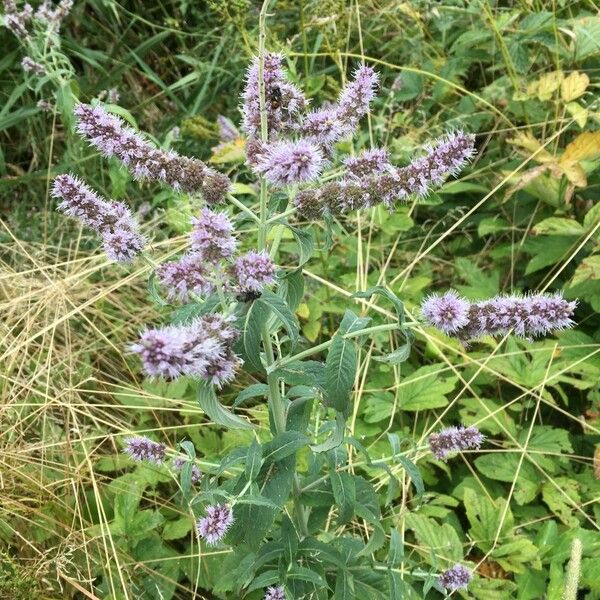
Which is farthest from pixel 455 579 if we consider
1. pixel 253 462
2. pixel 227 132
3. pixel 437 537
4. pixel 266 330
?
pixel 227 132

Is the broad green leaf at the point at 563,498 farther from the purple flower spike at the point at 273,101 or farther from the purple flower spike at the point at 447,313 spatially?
the purple flower spike at the point at 273,101

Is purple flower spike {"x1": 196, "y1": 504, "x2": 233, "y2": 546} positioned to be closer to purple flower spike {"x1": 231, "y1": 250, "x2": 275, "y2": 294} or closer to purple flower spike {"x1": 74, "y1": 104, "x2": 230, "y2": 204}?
purple flower spike {"x1": 231, "y1": 250, "x2": 275, "y2": 294}

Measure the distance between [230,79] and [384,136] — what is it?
89cm

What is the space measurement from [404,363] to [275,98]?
1304 millimetres

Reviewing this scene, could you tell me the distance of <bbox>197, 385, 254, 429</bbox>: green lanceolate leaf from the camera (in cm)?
117

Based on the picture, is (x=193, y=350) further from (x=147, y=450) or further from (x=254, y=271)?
(x=147, y=450)

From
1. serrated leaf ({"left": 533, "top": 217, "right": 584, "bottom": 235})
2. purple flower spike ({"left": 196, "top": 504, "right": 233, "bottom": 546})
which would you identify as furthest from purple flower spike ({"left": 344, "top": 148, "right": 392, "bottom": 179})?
serrated leaf ({"left": 533, "top": 217, "right": 584, "bottom": 235})

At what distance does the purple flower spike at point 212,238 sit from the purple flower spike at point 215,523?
0.44m

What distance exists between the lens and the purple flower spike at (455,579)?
5.20ft

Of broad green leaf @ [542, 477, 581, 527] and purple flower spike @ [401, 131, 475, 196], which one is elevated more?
purple flower spike @ [401, 131, 475, 196]

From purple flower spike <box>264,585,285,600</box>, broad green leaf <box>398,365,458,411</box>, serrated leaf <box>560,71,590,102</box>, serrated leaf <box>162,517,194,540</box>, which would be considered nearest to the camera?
purple flower spike <box>264,585,285,600</box>

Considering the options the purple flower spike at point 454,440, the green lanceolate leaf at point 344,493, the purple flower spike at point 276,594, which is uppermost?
the green lanceolate leaf at point 344,493

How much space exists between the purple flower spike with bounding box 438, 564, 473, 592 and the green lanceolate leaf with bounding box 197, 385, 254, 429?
0.63 m

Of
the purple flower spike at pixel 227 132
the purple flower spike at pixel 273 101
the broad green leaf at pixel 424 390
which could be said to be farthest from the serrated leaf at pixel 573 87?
the purple flower spike at pixel 273 101
